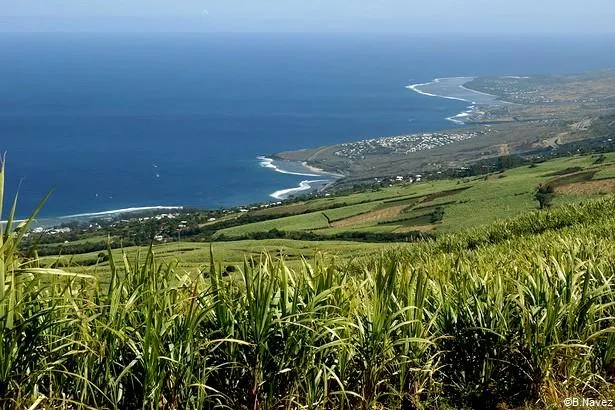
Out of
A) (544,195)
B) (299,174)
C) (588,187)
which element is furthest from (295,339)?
(299,174)

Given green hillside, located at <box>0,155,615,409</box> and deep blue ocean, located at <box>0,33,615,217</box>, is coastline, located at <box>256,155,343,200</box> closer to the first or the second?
deep blue ocean, located at <box>0,33,615,217</box>

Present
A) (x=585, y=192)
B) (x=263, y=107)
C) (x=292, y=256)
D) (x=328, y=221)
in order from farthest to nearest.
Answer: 1. (x=263, y=107)
2. (x=328, y=221)
3. (x=585, y=192)
4. (x=292, y=256)

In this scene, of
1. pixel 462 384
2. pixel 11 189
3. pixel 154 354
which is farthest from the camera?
pixel 11 189

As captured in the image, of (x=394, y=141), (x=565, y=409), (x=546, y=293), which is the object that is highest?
(x=546, y=293)

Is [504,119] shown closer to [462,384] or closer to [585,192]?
[585,192]

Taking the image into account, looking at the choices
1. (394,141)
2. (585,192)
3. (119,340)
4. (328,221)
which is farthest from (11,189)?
(119,340)

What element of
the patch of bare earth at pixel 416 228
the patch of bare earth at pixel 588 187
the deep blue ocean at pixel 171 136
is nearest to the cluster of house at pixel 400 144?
the deep blue ocean at pixel 171 136

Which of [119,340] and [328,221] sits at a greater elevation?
[119,340]
